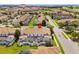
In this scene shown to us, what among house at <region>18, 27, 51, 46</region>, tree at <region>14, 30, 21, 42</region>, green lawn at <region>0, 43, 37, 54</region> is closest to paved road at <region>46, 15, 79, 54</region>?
house at <region>18, 27, 51, 46</region>

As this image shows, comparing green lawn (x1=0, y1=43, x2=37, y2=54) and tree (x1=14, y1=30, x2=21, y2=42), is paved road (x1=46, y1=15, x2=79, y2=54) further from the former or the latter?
tree (x1=14, y1=30, x2=21, y2=42)

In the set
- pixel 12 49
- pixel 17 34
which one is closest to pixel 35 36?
pixel 17 34

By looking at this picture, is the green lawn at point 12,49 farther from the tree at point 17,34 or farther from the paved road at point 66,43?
the paved road at point 66,43

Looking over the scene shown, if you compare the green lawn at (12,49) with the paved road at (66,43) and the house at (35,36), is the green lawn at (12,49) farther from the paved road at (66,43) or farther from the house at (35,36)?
the paved road at (66,43)

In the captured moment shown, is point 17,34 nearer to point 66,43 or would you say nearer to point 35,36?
point 35,36

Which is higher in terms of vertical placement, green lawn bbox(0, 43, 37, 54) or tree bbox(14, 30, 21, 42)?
tree bbox(14, 30, 21, 42)

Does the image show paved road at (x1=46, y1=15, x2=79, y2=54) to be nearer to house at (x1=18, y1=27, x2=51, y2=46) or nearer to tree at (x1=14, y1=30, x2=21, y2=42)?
house at (x1=18, y1=27, x2=51, y2=46)

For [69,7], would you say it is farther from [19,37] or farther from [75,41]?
[19,37]

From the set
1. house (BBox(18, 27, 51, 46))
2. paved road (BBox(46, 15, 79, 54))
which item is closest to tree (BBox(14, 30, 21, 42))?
house (BBox(18, 27, 51, 46))

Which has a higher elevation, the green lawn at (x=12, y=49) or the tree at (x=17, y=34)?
the tree at (x=17, y=34)

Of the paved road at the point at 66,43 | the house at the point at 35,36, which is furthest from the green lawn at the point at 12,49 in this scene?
the paved road at the point at 66,43
